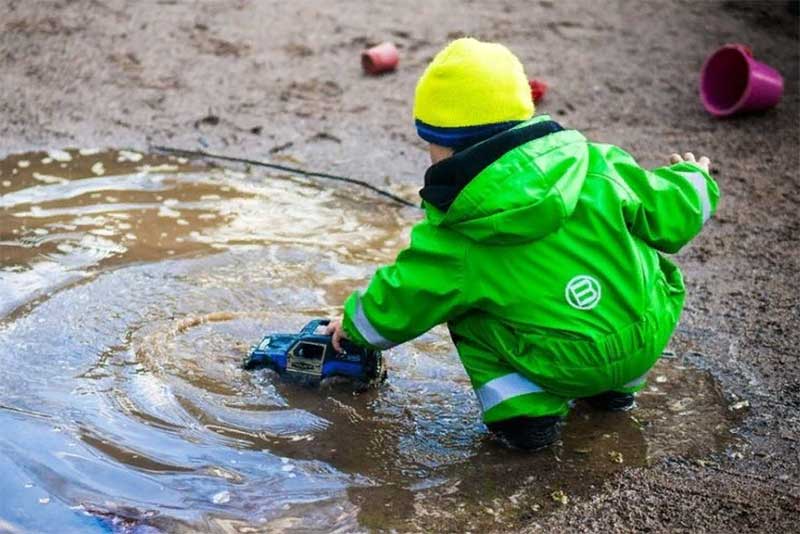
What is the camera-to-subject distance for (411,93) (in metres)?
6.57

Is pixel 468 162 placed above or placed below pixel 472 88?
below

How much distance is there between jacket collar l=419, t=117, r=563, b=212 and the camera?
3.03 meters

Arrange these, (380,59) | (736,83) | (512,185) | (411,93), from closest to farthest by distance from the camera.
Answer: (512,185) < (736,83) < (411,93) < (380,59)

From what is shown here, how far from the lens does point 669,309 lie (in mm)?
3299

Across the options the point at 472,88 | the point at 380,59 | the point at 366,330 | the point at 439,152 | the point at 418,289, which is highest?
the point at 472,88

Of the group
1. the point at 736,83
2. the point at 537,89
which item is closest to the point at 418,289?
the point at 537,89

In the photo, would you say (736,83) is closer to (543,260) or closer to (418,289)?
(543,260)

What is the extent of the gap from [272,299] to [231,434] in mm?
992

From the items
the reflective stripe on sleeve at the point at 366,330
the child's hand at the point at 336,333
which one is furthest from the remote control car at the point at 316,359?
the reflective stripe on sleeve at the point at 366,330

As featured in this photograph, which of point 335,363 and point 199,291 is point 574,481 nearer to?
point 335,363

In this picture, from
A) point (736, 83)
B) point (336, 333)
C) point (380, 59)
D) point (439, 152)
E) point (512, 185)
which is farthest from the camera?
point (380, 59)

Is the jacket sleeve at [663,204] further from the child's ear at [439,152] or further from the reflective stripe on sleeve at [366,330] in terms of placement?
the reflective stripe on sleeve at [366,330]

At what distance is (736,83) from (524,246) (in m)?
3.78

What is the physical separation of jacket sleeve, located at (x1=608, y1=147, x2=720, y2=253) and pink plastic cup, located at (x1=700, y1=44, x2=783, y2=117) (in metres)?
2.87
